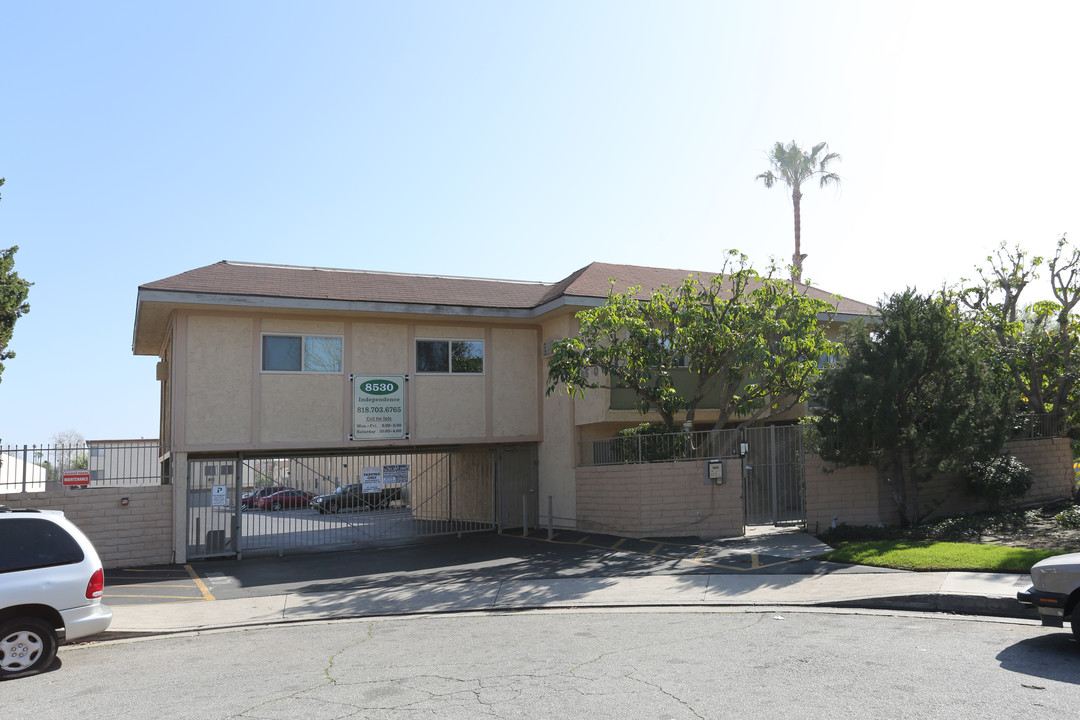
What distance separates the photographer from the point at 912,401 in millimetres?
16375

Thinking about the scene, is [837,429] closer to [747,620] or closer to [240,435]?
[747,620]

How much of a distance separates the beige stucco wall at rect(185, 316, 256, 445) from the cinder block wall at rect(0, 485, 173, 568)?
148 centimetres

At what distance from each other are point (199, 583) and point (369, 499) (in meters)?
7.21

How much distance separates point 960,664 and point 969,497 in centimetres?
1188

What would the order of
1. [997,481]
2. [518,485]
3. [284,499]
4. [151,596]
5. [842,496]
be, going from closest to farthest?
[151,596], [842,496], [997,481], [518,485], [284,499]

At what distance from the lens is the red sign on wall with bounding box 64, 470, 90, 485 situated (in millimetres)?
16781

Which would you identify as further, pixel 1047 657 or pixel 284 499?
pixel 284 499

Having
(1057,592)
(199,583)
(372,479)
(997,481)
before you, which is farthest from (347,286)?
(1057,592)

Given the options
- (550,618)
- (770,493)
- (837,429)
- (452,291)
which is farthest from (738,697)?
(452,291)

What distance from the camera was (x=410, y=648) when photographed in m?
9.26

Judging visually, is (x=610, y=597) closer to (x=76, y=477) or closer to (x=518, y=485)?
(x=518, y=485)

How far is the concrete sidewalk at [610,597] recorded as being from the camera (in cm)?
1080

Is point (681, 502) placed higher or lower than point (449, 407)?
lower

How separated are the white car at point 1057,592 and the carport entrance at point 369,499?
1466cm
